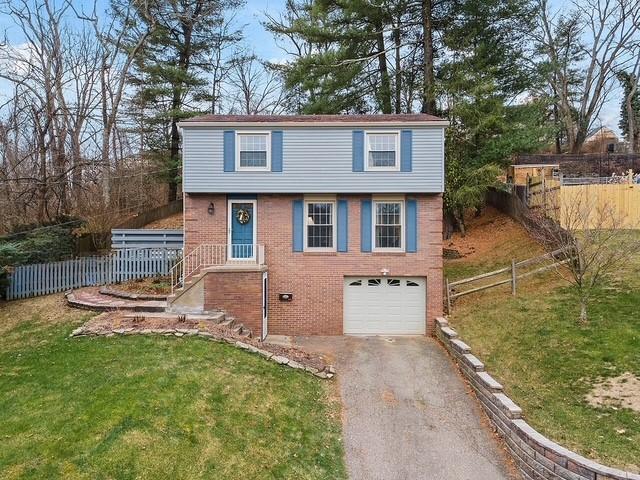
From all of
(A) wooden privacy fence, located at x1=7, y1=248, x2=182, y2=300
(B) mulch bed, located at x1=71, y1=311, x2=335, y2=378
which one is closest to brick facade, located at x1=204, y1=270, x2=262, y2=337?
(B) mulch bed, located at x1=71, y1=311, x2=335, y2=378

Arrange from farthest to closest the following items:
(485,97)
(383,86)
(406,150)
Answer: (383,86) → (485,97) → (406,150)

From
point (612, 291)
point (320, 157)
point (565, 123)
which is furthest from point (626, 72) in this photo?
point (320, 157)

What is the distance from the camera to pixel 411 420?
8297mm

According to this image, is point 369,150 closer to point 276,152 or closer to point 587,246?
point 276,152

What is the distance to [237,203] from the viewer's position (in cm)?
1339

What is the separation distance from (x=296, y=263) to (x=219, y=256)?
2.41 meters

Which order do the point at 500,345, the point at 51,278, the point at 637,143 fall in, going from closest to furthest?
the point at 500,345
the point at 51,278
the point at 637,143

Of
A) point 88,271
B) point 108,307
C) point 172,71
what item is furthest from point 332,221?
point 172,71

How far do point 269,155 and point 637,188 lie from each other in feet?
46.6

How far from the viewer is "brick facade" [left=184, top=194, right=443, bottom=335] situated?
13297 millimetres

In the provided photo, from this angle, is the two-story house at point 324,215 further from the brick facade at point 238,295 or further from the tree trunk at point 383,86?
the tree trunk at point 383,86

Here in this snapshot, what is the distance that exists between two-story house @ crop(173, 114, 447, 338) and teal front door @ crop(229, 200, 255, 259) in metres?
0.03

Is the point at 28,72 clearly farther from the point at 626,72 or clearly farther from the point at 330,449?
the point at 626,72

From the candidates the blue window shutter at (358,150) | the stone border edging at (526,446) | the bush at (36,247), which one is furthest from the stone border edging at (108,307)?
the stone border edging at (526,446)
